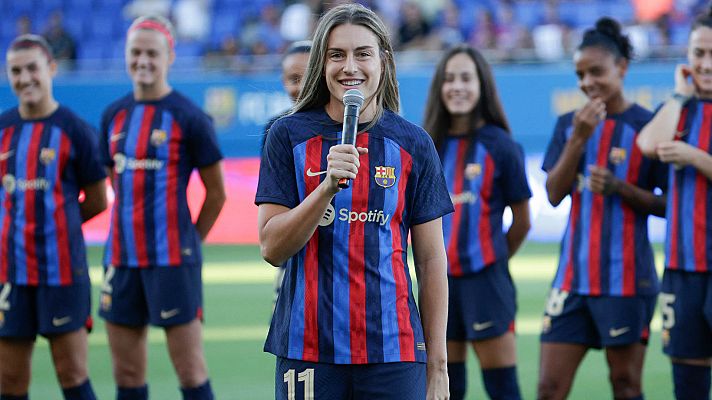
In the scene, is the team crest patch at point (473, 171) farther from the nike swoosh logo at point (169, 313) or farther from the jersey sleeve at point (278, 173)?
the jersey sleeve at point (278, 173)

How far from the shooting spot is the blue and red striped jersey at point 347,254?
3354mm

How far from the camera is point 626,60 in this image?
568 cm

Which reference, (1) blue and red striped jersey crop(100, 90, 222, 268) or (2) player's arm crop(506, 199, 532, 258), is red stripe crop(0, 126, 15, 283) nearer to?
(1) blue and red striped jersey crop(100, 90, 222, 268)

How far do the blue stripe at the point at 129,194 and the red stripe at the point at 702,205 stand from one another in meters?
2.85

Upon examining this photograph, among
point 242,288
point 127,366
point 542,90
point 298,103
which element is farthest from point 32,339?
point 542,90

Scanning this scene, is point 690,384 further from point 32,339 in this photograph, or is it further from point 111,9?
point 111,9

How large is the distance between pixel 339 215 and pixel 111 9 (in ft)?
60.1

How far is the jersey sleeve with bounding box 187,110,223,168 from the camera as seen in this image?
19.8 ft

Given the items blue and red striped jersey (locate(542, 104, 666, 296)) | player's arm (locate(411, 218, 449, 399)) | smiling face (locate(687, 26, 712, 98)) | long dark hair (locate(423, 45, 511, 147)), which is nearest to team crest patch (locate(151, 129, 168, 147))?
long dark hair (locate(423, 45, 511, 147))

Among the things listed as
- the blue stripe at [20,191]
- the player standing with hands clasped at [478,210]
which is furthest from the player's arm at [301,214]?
the blue stripe at [20,191]

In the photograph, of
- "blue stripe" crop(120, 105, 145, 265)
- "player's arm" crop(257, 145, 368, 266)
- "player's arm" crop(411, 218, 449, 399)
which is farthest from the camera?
"blue stripe" crop(120, 105, 145, 265)

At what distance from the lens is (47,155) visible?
6.00 m

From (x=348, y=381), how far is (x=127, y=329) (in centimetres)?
285

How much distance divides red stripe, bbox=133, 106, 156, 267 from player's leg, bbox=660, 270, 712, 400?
106 inches
